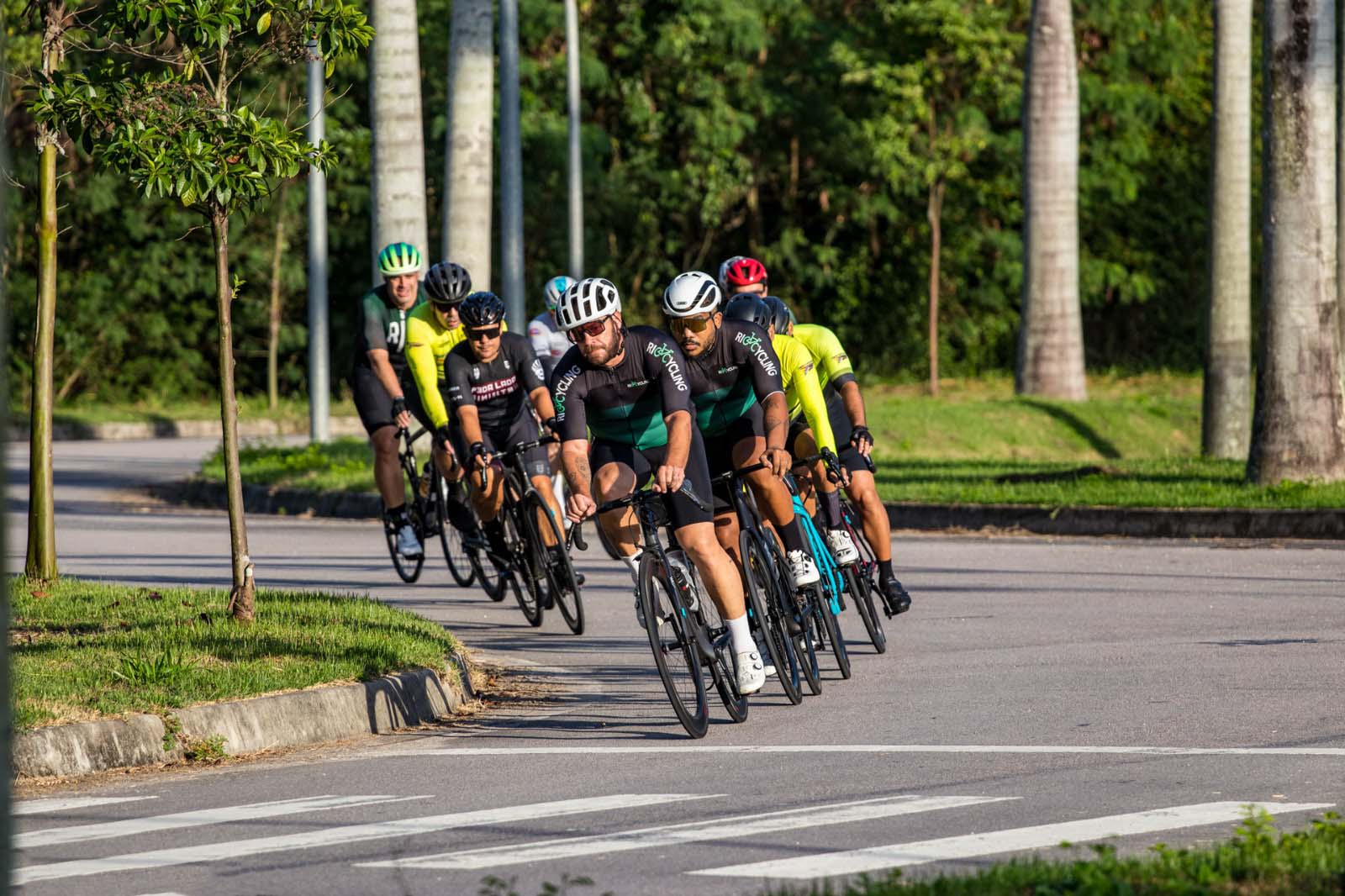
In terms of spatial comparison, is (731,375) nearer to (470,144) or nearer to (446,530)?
(446,530)

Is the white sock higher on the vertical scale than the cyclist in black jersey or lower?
lower

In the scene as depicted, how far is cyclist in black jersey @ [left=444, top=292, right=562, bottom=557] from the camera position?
1256 cm

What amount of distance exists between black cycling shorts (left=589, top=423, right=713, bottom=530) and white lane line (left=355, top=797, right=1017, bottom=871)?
85.8 inches

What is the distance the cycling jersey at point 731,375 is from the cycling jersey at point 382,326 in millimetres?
4817

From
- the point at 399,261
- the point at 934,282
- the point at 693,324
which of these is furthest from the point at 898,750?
the point at 934,282

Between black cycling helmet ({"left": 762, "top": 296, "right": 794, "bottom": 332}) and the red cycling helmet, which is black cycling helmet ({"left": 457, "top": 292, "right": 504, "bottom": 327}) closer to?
the red cycling helmet

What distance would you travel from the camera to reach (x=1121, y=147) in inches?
1620

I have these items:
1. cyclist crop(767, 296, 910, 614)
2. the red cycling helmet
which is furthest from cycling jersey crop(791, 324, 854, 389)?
the red cycling helmet

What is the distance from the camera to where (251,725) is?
28.3 feet

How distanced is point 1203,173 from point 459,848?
38.6 m

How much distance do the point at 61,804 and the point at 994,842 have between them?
332cm

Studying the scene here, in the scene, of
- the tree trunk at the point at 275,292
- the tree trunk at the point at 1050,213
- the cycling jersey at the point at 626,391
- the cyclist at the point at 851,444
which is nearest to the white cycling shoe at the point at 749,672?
the cycling jersey at the point at 626,391

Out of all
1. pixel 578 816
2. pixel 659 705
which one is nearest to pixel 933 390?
pixel 659 705

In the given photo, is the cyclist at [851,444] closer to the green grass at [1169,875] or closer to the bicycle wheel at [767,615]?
the bicycle wheel at [767,615]
